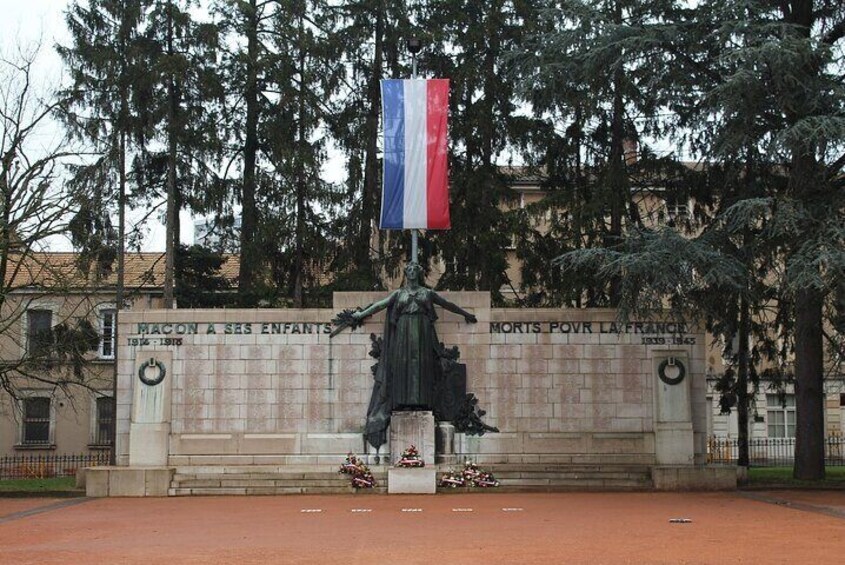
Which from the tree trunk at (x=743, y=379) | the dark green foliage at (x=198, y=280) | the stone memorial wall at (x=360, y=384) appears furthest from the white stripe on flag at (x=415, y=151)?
the dark green foliage at (x=198, y=280)

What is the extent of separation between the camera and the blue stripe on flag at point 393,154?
925 inches

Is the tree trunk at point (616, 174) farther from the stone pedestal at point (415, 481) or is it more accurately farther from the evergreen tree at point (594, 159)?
the stone pedestal at point (415, 481)

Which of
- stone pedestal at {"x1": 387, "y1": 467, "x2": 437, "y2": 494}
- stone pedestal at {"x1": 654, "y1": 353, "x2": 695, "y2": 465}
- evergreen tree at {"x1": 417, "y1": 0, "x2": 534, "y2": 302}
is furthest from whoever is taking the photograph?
evergreen tree at {"x1": 417, "y1": 0, "x2": 534, "y2": 302}

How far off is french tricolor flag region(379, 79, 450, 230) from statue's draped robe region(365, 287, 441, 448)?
1.72 metres

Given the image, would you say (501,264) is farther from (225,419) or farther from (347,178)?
(225,419)

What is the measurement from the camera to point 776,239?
21.3 meters

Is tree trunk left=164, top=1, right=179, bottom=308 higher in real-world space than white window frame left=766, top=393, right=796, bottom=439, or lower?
higher

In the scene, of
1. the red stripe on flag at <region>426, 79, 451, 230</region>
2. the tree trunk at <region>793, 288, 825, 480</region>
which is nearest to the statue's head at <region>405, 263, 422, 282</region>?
the red stripe on flag at <region>426, 79, 451, 230</region>

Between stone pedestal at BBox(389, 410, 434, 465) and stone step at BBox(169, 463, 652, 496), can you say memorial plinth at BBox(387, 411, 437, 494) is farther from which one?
stone step at BBox(169, 463, 652, 496)

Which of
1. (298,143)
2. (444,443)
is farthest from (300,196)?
(444,443)

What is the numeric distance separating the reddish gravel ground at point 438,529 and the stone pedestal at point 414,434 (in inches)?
62.2

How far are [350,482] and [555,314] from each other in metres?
5.54

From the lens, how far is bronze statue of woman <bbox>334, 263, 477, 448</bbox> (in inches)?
885

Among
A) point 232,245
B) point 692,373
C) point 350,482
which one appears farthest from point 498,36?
point 350,482
